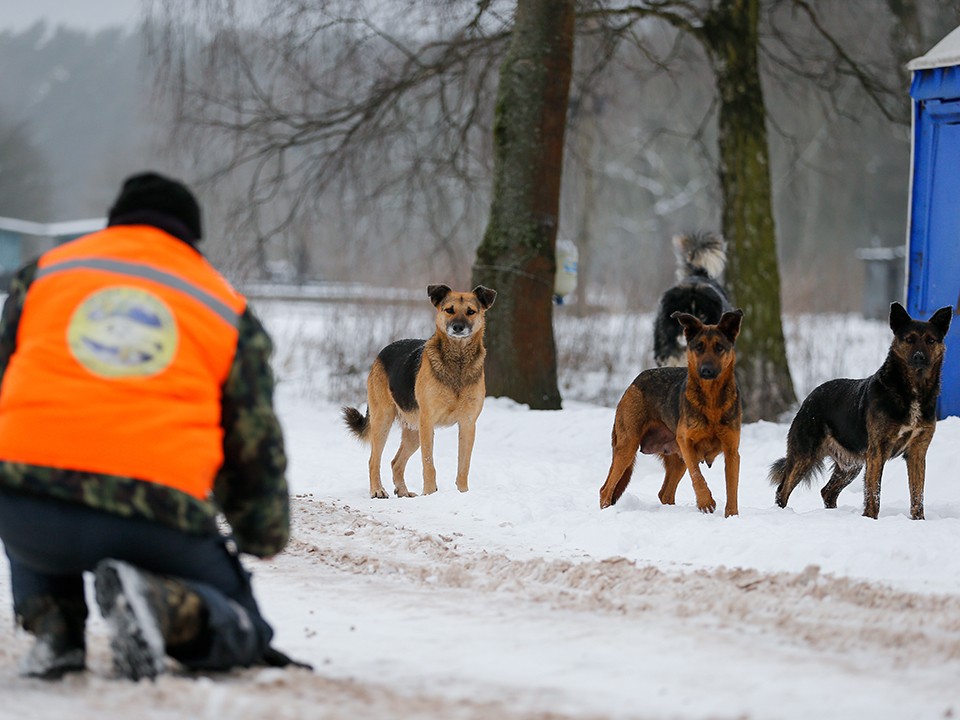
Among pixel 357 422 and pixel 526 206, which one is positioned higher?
pixel 526 206

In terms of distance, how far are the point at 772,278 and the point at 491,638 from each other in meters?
11.4

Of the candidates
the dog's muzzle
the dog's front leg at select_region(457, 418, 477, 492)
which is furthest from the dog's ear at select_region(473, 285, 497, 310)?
the dog's front leg at select_region(457, 418, 477, 492)

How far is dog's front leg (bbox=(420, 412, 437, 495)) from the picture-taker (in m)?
Answer: 9.33

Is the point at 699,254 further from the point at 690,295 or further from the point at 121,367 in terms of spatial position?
the point at 121,367

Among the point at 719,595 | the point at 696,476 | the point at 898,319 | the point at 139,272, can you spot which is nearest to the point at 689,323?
the point at 696,476

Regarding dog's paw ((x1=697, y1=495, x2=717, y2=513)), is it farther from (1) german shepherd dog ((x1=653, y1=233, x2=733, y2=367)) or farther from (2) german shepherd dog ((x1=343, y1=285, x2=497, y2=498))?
(1) german shepherd dog ((x1=653, y1=233, x2=733, y2=367))

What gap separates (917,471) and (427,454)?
3.61 m

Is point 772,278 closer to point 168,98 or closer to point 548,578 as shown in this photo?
point 168,98

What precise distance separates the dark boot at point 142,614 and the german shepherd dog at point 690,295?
30.2 ft

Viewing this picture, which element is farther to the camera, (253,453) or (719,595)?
→ (719,595)

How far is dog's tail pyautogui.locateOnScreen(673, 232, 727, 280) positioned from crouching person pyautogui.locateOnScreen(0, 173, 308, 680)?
391 inches

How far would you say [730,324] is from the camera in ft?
25.8

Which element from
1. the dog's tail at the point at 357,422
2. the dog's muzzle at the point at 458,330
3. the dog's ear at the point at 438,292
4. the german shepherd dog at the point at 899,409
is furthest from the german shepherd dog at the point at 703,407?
the dog's tail at the point at 357,422

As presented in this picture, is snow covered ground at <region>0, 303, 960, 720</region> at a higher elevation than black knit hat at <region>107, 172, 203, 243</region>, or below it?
below
